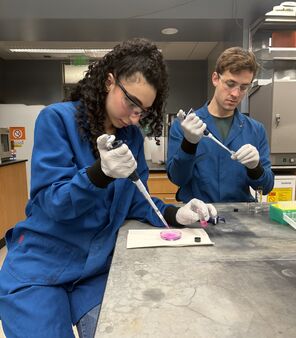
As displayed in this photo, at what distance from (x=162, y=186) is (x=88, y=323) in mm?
2035

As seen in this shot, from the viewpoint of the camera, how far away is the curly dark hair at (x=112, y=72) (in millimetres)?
987

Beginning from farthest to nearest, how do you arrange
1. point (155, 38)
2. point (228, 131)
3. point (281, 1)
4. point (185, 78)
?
point (185, 78) < point (155, 38) < point (281, 1) < point (228, 131)

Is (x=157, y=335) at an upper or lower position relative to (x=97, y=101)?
lower

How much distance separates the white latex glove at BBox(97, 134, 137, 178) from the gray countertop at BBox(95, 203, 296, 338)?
0.24m

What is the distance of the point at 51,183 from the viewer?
0.89 m

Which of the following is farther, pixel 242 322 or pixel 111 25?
pixel 111 25

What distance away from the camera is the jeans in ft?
2.97

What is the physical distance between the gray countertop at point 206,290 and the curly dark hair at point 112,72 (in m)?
0.40

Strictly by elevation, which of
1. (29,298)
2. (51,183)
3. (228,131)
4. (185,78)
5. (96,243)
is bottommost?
(29,298)

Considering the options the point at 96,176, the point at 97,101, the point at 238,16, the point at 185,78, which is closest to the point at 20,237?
the point at 96,176

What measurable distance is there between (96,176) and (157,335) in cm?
47

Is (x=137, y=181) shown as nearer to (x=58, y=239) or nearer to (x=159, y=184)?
(x=58, y=239)

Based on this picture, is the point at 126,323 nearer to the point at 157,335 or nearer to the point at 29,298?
the point at 157,335

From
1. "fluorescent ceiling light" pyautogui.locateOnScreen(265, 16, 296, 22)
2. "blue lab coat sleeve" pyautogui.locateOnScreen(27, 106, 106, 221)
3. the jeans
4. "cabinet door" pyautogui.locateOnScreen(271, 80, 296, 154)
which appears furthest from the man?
"fluorescent ceiling light" pyautogui.locateOnScreen(265, 16, 296, 22)
